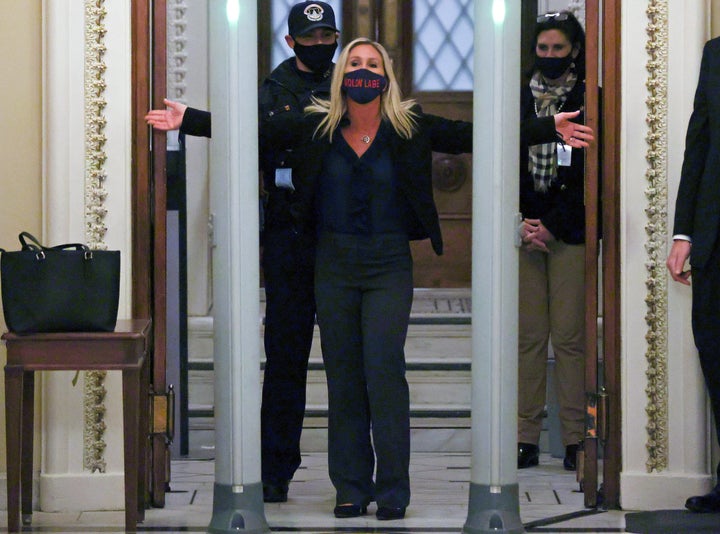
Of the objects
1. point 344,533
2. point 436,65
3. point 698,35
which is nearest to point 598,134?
point 698,35

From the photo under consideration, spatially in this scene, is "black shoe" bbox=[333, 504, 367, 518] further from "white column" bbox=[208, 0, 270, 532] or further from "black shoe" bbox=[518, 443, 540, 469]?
"black shoe" bbox=[518, 443, 540, 469]

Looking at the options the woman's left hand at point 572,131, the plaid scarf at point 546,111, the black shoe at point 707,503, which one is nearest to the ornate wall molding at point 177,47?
the plaid scarf at point 546,111

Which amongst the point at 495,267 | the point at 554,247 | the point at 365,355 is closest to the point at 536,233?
the point at 554,247

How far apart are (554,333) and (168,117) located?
1.78 meters

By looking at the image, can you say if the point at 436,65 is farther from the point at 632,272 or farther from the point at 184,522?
the point at 184,522

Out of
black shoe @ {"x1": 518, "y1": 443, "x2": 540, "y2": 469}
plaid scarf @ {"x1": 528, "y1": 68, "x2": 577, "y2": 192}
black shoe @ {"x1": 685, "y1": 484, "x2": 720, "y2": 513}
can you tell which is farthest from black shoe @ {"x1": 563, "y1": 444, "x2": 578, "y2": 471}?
plaid scarf @ {"x1": 528, "y1": 68, "x2": 577, "y2": 192}

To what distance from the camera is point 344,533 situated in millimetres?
4348

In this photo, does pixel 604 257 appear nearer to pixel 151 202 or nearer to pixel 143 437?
pixel 151 202

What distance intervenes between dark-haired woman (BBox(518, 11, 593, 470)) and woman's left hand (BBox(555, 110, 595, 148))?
0.72 meters

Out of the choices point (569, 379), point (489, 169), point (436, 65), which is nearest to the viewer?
point (489, 169)

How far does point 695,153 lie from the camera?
14.7 feet

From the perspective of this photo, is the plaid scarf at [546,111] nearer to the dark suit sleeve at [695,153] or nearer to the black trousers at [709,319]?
the dark suit sleeve at [695,153]

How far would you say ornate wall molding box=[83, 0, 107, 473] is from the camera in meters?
4.63

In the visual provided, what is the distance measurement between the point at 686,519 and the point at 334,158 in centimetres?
159
